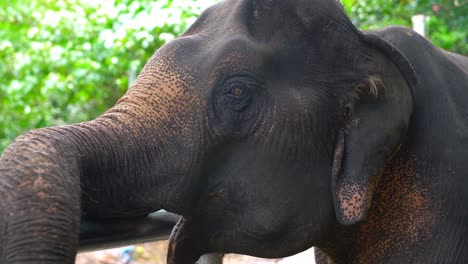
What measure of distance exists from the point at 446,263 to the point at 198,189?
2.07ft

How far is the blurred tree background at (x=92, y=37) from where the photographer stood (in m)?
5.46

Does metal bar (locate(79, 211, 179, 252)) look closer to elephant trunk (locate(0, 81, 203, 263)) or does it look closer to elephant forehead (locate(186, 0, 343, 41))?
elephant trunk (locate(0, 81, 203, 263))

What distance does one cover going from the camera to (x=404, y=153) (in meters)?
2.08

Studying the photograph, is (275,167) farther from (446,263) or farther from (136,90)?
(446,263)

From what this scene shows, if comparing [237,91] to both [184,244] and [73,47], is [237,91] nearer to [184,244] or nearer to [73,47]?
[184,244]

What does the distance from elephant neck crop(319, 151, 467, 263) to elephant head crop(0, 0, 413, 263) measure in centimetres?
11

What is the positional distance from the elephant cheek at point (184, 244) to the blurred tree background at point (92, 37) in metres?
3.26

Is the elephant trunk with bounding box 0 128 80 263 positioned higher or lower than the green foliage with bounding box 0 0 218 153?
higher

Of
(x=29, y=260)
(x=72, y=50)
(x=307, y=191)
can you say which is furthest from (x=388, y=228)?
(x=72, y=50)

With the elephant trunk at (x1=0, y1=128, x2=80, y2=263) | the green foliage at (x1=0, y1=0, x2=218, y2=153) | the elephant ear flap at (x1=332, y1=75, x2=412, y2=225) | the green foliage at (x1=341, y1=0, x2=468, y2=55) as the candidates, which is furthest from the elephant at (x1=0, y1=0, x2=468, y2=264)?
the green foliage at (x1=341, y1=0, x2=468, y2=55)

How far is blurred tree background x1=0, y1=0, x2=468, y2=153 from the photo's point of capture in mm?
5465

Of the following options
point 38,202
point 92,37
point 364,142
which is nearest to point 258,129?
point 364,142

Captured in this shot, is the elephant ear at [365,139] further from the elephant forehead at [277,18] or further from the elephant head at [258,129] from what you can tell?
the elephant forehead at [277,18]

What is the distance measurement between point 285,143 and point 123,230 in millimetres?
395
